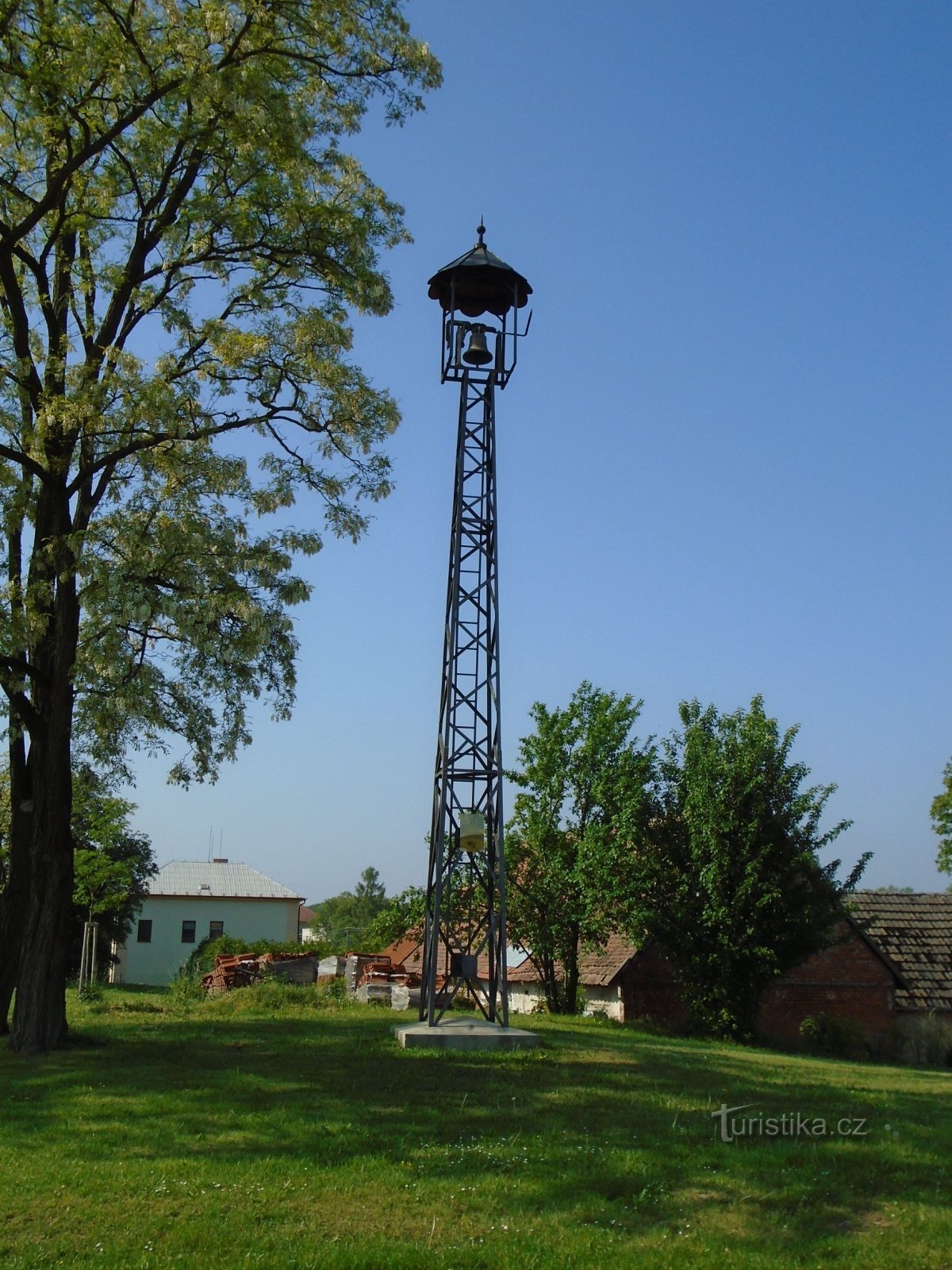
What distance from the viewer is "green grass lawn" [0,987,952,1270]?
21.0ft

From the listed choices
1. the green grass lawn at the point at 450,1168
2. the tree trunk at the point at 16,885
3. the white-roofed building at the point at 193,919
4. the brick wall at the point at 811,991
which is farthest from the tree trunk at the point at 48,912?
the white-roofed building at the point at 193,919

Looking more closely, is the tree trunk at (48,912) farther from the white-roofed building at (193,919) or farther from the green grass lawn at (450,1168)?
the white-roofed building at (193,919)

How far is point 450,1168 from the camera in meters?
7.80

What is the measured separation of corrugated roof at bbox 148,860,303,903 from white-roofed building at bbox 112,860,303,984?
0.14 ft

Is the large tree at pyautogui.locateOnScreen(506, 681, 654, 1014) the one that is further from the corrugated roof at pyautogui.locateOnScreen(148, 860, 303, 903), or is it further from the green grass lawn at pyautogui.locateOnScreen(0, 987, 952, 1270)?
the corrugated roof at pyautogui.locateOnScreen(148, 860, 303, 903)

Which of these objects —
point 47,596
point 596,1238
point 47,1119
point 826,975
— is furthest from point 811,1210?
point 826,975

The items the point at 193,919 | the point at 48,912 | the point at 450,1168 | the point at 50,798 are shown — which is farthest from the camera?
the point at 193,919

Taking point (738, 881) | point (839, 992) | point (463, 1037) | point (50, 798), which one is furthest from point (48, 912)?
point (839, 992)

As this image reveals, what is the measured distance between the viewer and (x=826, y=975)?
26.8m

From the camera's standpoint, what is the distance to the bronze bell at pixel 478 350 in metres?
16.0

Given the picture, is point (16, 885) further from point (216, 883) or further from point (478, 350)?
point (216, 883)

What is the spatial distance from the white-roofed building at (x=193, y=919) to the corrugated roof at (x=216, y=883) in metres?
0.04

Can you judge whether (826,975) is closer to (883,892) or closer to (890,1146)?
(883,892)

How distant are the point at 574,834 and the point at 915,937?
37.8 feet
